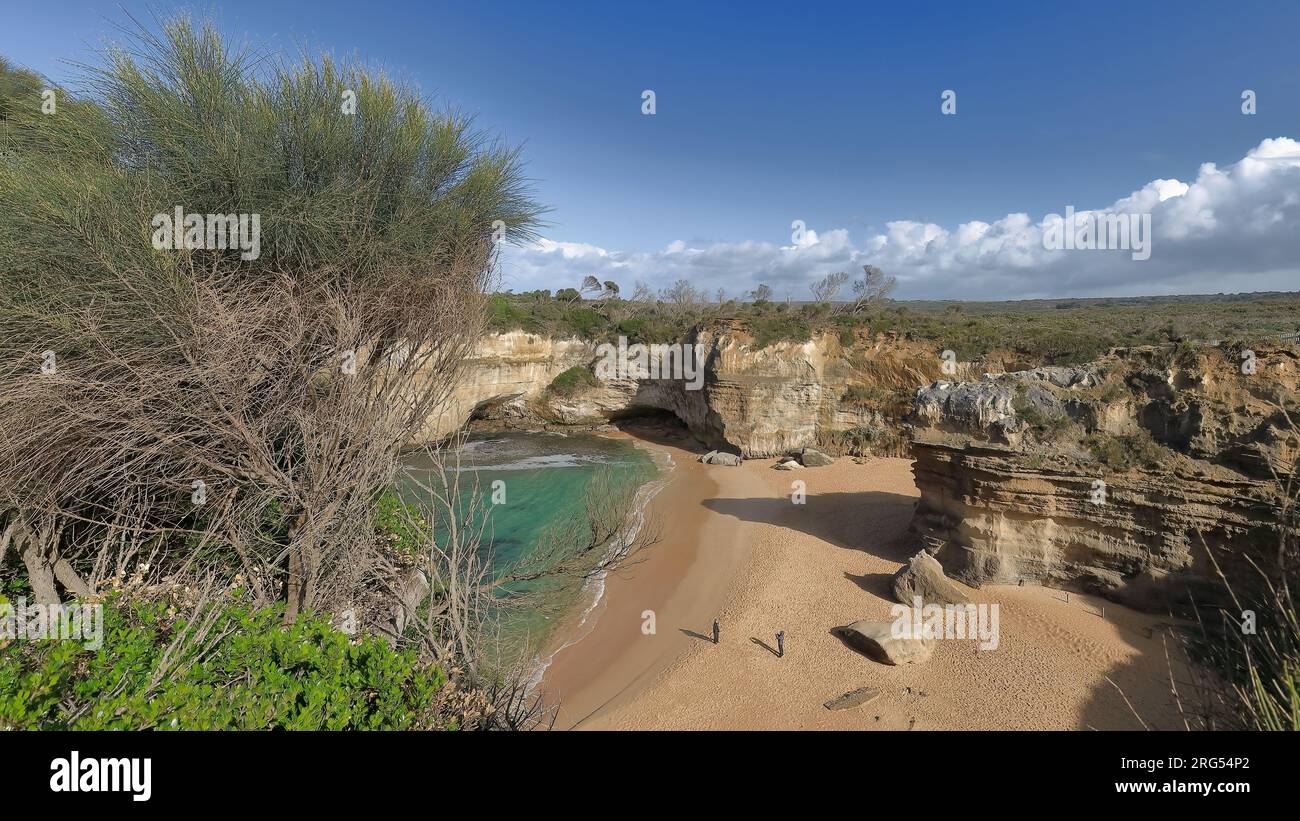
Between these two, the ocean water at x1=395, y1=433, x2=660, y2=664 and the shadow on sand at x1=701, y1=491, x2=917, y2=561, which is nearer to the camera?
the ocean water at x1=395, y1=433, x2=660, y2=664

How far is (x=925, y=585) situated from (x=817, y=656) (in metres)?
2.88

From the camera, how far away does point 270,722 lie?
3188 millimetres

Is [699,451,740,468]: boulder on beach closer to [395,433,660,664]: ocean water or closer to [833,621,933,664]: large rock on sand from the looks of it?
[395,433,660,664]: ocean water

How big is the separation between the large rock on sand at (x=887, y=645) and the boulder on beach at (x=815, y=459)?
43.4 feet

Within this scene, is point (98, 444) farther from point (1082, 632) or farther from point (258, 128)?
point (1082, 632)

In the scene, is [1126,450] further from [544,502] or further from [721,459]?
[544,502]

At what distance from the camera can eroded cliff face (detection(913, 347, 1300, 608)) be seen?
8.24m

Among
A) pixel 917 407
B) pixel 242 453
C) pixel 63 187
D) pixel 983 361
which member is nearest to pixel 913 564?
pixel 917 407

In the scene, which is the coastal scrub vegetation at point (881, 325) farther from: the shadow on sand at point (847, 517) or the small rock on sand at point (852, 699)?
the small rock on sand at point (852, 699)

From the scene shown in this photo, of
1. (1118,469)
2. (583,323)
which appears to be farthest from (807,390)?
(1118,469)

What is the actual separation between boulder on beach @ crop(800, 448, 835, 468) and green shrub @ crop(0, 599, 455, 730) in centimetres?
1986

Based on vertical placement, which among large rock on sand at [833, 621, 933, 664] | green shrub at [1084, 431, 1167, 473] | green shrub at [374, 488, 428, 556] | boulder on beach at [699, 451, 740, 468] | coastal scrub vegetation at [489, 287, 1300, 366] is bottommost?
large rock on sand at [833, 621, 933, 664]

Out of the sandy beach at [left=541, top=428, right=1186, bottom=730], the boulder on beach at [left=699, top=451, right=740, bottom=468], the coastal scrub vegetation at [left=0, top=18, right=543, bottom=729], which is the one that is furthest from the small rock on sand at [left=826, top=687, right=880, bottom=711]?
the boulder on beach at [left=699, top=451, right=740, bottom=468]

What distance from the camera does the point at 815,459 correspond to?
72.2 feet
